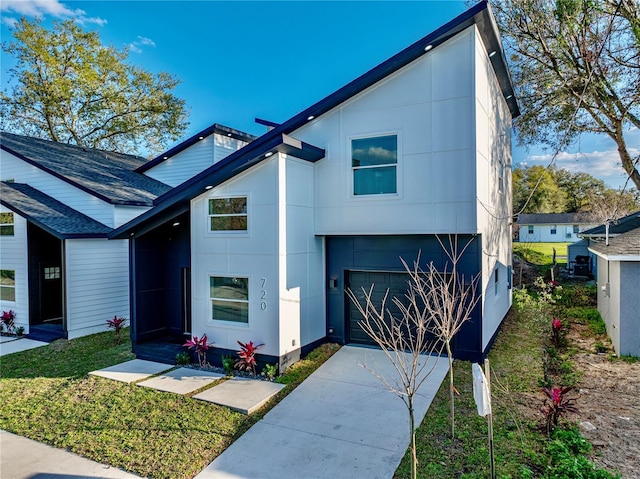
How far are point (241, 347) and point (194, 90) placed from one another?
23.5 meters

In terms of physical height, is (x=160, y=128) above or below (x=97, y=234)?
above

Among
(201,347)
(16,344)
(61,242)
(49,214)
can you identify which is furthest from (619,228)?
(16,344)

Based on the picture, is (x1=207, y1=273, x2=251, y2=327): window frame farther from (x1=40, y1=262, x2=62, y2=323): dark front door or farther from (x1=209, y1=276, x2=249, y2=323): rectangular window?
(x1=40, y1=262, x2=62, y2=323): dark front door

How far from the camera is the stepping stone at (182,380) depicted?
7.26 m

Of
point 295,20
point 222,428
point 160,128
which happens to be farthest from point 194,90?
point 222,428

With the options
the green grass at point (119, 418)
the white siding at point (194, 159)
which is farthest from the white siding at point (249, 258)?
the white siding at point (194, 159)

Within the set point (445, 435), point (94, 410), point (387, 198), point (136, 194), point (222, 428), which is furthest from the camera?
point (136, 194)

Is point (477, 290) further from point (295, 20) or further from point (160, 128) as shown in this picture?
point (160, 128)

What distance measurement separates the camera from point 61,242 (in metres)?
11.5

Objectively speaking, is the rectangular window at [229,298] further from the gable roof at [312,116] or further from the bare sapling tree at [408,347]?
the bare sapling tree at [408,347]

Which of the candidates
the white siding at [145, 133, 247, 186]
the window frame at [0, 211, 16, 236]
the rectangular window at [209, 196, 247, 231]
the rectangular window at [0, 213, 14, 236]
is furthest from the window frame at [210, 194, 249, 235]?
the rectangular window at [0, 213, 14, 236]

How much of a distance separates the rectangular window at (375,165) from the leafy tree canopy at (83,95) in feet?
73.3

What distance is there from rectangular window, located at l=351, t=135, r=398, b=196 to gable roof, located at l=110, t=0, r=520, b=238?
3.17 feet

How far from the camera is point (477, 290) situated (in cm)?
817
